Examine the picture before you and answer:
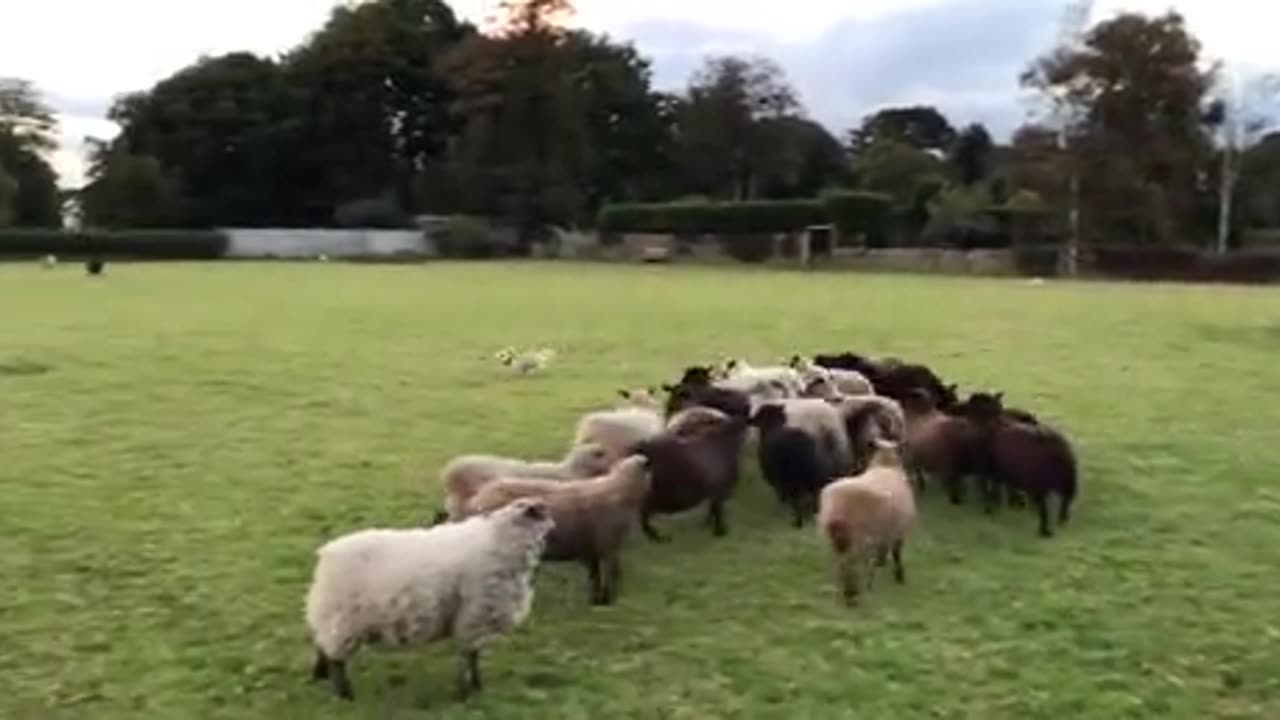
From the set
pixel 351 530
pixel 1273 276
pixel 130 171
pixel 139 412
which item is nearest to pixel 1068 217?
pixel 1273 276

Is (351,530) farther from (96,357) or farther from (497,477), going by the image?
(96,357)

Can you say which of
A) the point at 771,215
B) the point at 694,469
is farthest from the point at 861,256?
the point at 694,469

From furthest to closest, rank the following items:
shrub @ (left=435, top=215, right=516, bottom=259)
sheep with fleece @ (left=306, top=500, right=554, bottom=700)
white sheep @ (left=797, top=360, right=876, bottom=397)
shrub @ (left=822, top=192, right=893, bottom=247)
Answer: shrub @ (left=435, top=215, right=516, bottom=259) → shrub @ (left=822, top=192, right=893, bottom=247) → white sheep @ (left=797, top=360, right=876, bottom=397) → sheep with fleece @ (left=306, top=500, right=554, bottom=700)

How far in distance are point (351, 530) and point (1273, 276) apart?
5063cm

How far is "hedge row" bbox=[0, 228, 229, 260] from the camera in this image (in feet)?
221

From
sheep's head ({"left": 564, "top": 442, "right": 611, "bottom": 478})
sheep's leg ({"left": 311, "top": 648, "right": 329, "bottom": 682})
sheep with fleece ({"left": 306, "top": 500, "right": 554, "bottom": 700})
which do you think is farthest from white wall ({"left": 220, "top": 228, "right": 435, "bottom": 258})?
sheep with fleece ({"left": 306, "top": 500, "right": 554, "bottom": 700})

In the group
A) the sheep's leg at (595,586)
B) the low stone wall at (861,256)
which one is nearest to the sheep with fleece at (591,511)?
the sheep's leg at (595,586)

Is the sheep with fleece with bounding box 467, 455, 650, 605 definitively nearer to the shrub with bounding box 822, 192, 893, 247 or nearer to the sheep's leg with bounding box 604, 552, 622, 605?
the sheep's leg with bounding box 604, 552, 622, 605

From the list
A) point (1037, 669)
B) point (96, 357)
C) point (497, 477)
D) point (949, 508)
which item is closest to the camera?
point (1037, 669)

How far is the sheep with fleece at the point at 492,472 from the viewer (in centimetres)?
877

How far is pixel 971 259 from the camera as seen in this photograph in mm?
60906

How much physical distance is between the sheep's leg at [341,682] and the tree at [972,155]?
7752 centimetres

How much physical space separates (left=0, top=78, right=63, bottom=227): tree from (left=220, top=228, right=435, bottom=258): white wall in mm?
11078

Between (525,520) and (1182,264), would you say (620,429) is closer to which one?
(525,520)
